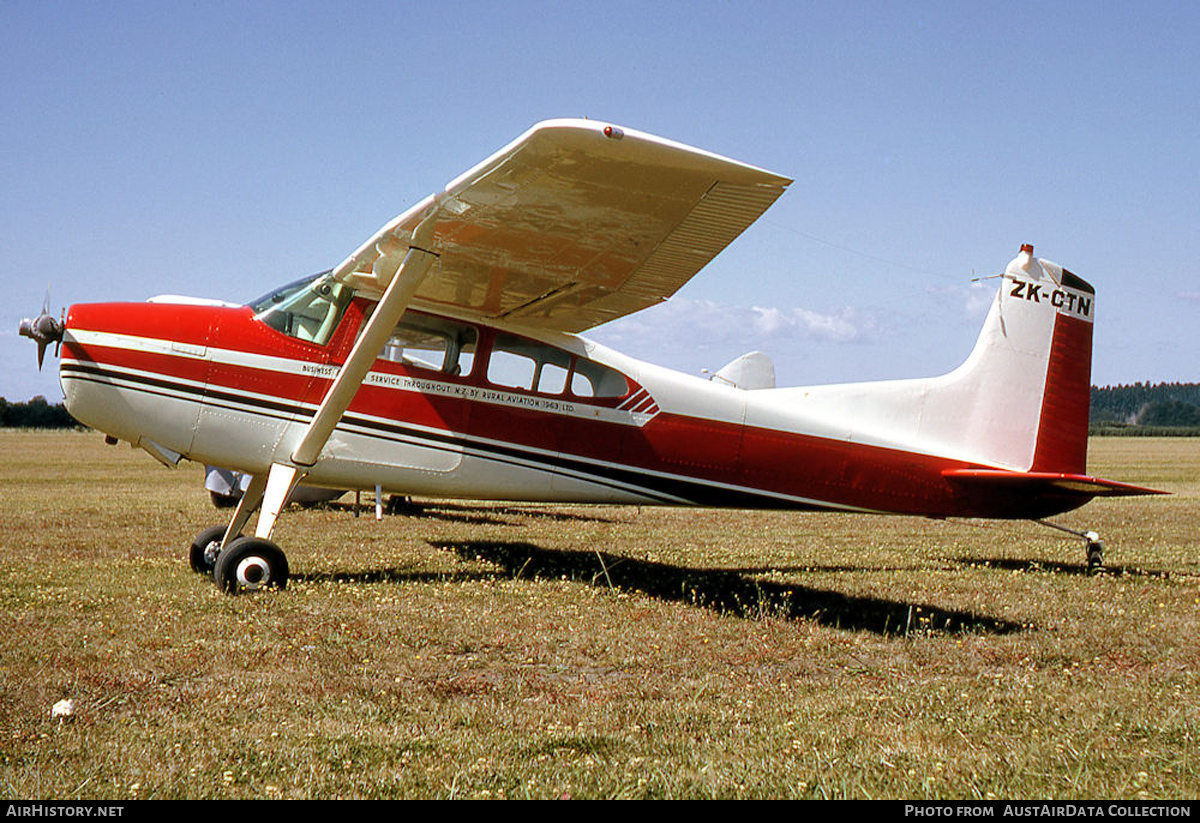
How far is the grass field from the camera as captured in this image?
131 inches

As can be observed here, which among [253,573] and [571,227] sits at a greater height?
[571,227]

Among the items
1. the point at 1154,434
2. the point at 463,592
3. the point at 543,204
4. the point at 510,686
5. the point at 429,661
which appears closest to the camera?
the point at 510,686

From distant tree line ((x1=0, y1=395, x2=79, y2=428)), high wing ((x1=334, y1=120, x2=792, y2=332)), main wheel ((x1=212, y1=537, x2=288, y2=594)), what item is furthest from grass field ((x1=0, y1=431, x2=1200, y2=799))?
distant tree line ((x1=0, y1=395, x2=79, y2=428))

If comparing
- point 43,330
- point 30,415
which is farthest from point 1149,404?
point 43,330

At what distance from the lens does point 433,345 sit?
8.21m

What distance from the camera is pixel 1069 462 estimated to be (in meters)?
9.51

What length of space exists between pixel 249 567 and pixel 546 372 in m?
3.01

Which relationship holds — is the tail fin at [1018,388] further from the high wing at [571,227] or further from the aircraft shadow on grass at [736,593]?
the high wing at [571,227]

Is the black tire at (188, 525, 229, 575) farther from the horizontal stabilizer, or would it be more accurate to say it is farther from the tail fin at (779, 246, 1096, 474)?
the horizontal stabilizer

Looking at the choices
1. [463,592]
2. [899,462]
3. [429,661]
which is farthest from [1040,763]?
[899,462]

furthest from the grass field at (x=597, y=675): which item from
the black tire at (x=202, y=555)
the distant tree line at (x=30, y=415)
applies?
the distant tree line at (x=30, y=415)

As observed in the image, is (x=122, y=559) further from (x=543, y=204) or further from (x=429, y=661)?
(x=543, y=204)

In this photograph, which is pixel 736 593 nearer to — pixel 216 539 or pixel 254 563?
pixel 254 563

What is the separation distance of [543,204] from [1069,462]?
6528 mm
